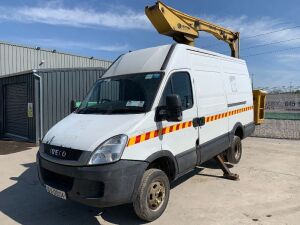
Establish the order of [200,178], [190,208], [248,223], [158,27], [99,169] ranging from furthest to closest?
[158,27]
[200,178]
[190,208]
[248,223]
[99,169]

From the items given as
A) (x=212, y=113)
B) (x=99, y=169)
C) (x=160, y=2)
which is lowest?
(x=99, y=169)

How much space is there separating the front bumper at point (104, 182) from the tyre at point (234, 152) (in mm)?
3970

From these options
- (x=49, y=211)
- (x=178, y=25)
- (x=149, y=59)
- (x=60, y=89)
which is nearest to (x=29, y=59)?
(x=60, y=89)

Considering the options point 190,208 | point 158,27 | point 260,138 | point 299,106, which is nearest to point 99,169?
point 190,208

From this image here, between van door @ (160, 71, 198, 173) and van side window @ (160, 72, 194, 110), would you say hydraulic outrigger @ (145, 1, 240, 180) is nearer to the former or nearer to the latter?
van door @ (160, 71, 198, 173)

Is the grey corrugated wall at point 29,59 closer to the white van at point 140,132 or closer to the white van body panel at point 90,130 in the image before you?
the white van at point 140,132

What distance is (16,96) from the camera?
15312mm

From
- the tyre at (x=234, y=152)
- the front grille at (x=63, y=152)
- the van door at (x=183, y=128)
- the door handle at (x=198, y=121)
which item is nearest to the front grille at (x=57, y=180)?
the front grille at (x=63, y=152)

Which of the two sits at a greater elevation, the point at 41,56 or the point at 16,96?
the point at 41,56

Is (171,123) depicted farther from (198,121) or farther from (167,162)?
(198,121)

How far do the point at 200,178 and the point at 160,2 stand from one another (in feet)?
13.3

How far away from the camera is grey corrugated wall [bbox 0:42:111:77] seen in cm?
1928

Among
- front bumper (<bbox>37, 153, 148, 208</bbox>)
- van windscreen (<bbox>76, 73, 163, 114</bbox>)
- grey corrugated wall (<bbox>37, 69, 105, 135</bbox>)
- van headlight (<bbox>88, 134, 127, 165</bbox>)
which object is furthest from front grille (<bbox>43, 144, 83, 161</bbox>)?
grey corrugated wall (<bbox>37, 69, 105, 135</bbox>)

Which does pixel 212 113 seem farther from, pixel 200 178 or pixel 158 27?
pixel 158 27
